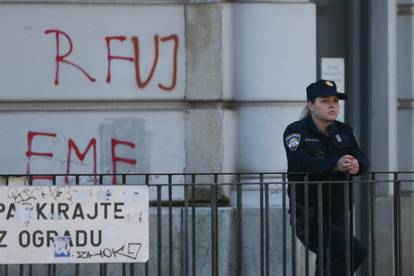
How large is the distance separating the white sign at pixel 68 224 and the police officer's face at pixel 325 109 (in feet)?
5.15

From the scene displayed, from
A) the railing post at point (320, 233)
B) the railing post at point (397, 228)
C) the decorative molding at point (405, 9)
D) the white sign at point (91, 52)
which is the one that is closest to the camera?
the railing post at point (320, 233)

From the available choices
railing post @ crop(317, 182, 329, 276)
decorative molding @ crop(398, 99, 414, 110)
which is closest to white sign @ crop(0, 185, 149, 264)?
railing post @ crop(317, 182, 329, 276)

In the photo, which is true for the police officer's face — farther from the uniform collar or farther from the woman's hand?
the woman's hand

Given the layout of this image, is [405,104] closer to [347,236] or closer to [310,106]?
[310,106]

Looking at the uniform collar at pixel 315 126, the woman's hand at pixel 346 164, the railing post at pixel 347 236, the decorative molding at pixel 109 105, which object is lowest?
the railing post at pixel 347 236

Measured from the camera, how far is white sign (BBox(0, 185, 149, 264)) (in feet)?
21.9

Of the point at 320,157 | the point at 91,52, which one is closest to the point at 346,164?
the point at 320,157

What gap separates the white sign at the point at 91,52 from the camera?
9.75 metres

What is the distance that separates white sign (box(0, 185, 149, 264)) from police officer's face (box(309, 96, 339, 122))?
61.8 inches

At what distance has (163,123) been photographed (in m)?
9.83

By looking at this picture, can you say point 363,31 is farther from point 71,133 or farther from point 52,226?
point 52,226

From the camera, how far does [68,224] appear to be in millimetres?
6691

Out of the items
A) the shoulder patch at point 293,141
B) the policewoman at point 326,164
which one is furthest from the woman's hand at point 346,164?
the shoulder patch at point 293,141

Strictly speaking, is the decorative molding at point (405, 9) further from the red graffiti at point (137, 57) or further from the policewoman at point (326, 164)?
the policewoman at point (326, 164)
